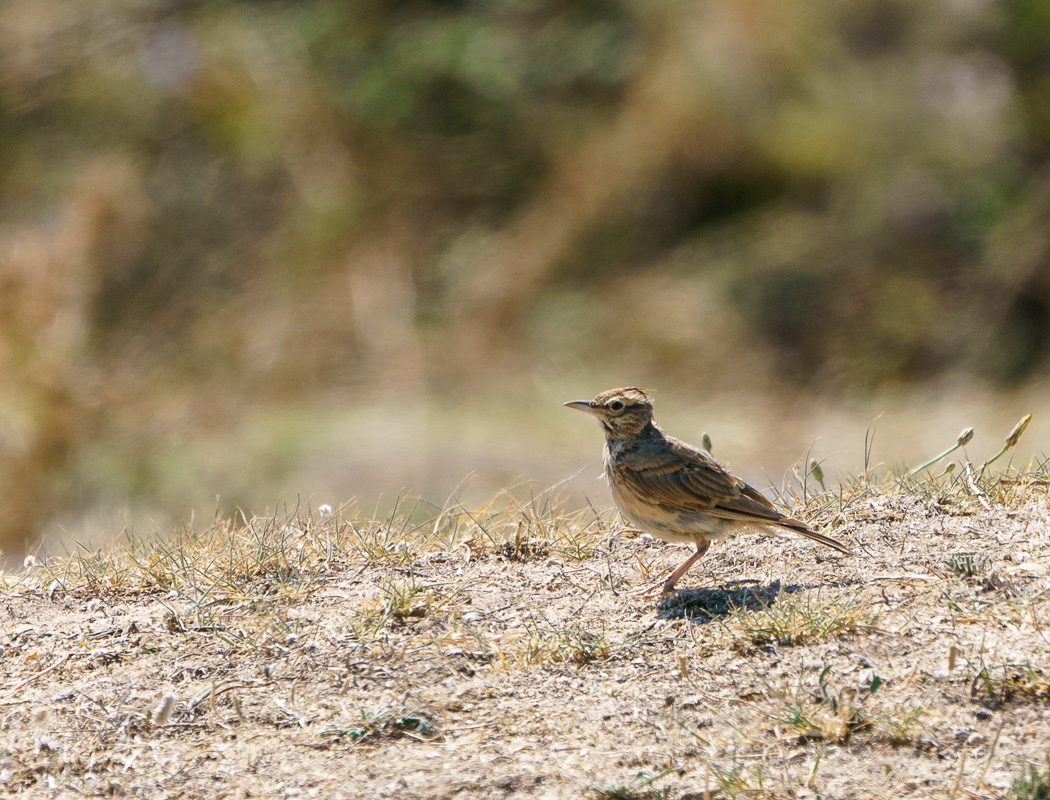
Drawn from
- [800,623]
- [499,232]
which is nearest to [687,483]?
[800,623]

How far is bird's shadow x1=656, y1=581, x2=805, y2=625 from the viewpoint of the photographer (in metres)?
4.65

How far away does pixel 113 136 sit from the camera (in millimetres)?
13836

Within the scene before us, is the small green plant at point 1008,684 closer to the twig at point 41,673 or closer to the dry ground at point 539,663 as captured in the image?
the dry ground at point 539,663

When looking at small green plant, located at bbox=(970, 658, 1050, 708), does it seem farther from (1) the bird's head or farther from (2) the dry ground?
(1) the bird's head

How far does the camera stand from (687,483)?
5.08 metres

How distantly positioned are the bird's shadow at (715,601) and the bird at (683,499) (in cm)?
9

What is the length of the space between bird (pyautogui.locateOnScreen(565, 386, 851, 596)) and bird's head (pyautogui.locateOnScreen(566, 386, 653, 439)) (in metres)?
0.09

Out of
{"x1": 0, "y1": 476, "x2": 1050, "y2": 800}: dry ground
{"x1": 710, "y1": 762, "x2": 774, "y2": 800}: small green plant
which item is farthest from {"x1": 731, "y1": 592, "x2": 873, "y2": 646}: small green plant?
{"x1": 710, "y1": 762, "x2": 774, "y2": 800}: small green plant

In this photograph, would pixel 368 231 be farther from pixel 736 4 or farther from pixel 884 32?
pixel 884 32

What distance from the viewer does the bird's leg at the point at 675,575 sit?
4.88 m

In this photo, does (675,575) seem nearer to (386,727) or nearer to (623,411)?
(623,411)

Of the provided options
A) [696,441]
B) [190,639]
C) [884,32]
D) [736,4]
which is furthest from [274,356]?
[190,639]

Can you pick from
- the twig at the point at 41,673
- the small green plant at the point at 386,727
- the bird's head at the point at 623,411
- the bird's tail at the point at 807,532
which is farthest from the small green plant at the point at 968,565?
the twig at the point at 41,673

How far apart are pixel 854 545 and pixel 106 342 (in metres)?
8.91
